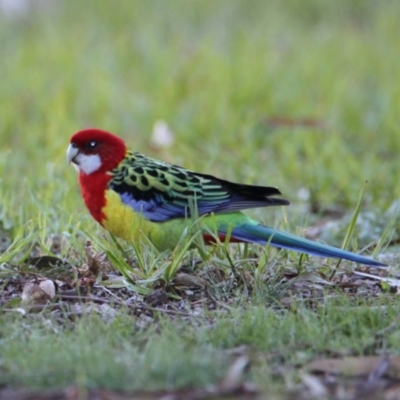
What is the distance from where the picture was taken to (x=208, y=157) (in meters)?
6.07

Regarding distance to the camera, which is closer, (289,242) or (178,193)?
(289,242)

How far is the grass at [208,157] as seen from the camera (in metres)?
2.90

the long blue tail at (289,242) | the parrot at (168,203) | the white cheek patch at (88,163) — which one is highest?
the white cheek patch at (88,163)

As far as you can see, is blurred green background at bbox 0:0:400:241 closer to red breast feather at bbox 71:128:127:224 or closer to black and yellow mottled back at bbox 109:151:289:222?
red breast feather at bbox 71:128:127:224

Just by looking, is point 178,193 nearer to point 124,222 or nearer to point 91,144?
point 124,222

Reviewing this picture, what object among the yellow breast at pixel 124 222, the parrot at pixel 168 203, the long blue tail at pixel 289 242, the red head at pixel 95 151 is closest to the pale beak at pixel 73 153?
the red head at pixel 95 151

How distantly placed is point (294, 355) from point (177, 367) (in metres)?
0.43

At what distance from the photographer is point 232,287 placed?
358 centimetres

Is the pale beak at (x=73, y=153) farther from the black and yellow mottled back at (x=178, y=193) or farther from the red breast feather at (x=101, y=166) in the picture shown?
the black and yellow mottled back at (x=178, y=193)

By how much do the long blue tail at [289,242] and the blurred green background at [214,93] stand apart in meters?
0.93

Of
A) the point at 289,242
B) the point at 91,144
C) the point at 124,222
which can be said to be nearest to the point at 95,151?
the point at 91,144

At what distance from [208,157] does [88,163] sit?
6.43ft

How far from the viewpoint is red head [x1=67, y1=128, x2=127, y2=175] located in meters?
4.18

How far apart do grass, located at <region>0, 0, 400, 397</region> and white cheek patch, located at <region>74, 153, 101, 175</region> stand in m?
0.24
